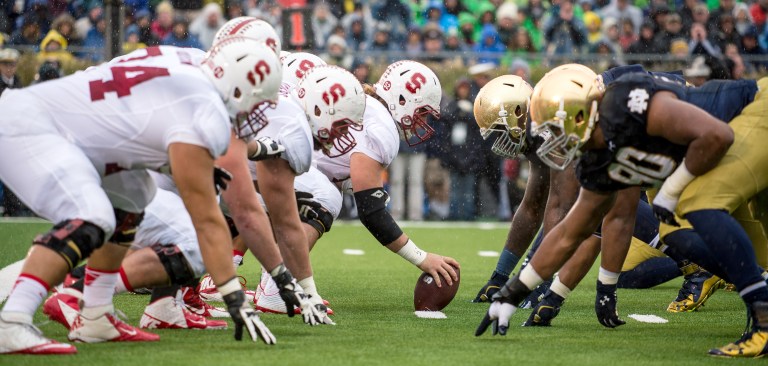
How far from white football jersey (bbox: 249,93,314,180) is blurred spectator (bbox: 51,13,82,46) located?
30.5ft

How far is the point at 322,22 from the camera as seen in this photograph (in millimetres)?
16109

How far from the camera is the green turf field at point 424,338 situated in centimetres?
490

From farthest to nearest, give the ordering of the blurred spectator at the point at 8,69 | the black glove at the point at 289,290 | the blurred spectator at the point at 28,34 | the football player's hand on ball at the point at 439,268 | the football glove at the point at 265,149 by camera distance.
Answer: the blurred spectator at the point at 28,34 < the blurred spectator at the point at 8,69 < the football player's hand on ball at the point at 439,268 < the football glove at the point at 265,149 < the black glove at the point at 289,290

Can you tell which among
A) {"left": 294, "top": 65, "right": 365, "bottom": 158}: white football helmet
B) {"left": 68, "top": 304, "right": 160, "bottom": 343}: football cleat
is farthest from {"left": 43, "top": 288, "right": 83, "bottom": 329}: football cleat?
{"left": 294, "top": 65, "right": 365, "bottom": 158}: white football helmet

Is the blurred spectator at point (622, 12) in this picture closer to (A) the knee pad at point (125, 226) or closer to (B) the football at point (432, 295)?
(B) the football at point (432, 295)

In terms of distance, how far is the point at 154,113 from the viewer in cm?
489

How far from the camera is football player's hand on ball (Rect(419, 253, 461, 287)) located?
6906mm

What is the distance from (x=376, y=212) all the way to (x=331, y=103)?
79cm

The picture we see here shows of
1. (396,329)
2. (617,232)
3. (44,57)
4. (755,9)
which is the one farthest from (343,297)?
(755,9)

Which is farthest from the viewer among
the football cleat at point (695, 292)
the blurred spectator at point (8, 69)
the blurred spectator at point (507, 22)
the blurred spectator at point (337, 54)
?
the blurred spectator at point (507, 22)

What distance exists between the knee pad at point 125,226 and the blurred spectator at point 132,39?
938 cm

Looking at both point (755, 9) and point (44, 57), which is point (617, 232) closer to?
point (44, 57)

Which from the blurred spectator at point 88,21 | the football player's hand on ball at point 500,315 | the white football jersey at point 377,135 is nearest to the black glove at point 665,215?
the football player's hand on ball at point 500,315

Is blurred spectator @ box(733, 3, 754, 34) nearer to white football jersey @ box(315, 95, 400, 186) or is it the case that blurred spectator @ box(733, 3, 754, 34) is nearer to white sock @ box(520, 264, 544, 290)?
white football jersey @ box(315, 95, 400, 186)
